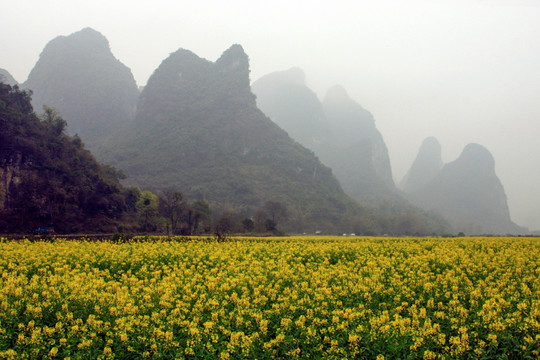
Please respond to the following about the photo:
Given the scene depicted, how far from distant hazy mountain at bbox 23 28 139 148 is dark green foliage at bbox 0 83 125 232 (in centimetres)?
8033

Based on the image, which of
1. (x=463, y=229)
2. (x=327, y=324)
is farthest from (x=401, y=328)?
(x=463, y=229)

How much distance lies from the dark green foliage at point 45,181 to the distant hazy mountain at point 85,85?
80.3 m

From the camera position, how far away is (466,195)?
18938 centimetres

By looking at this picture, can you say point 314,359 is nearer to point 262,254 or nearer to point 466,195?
point 262,254

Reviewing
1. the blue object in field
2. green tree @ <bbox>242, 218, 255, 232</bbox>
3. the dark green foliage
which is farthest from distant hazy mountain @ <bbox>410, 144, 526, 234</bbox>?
the blue object in field

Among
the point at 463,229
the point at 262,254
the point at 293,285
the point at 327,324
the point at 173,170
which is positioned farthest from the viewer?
the point at 463,229

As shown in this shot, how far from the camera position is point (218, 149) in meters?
101

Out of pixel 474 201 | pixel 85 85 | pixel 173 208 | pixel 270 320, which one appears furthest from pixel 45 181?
pixel 474 201

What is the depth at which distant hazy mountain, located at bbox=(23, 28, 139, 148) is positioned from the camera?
136875 millimetres

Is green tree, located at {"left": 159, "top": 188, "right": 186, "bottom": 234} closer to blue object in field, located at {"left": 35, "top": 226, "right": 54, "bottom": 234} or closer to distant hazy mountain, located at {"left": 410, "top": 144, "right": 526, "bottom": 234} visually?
blue object in field, located at {"left": 35, "top": 226, "right": 54, "bottom": 234}

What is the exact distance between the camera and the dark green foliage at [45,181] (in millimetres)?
36125

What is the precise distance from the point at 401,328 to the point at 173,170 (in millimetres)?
87663

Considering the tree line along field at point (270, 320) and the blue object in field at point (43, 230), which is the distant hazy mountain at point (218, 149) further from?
the tree line along field at point (270, 320)

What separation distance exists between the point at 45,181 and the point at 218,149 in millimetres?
63785
